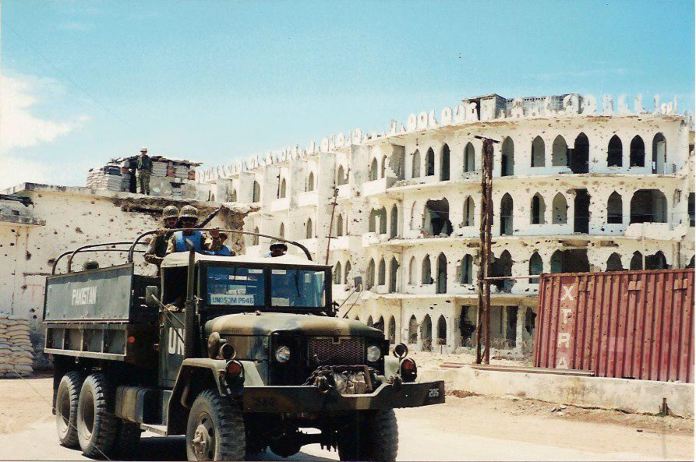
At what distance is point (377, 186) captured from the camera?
52.2 m

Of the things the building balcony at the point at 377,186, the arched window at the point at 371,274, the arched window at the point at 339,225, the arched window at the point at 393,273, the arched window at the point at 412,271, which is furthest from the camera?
the arched window at the point at 339,225

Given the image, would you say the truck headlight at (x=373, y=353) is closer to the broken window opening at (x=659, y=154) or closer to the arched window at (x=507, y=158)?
the broken window opening at (x=659, y=154)

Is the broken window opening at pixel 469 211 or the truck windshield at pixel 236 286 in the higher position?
the broken window opening at pixel 469 211

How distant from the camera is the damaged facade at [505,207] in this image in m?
45.0

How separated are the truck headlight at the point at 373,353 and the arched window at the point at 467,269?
3954 cm

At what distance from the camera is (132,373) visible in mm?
10875

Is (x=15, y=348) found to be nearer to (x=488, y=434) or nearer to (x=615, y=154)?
(x=488, y=434)

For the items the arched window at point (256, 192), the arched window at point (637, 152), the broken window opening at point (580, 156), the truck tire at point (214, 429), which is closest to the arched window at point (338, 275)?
the arched window at point (256, 192)

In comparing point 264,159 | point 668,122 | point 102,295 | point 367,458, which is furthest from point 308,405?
point 264,159

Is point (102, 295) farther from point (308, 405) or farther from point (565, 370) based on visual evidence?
point (565, 370)

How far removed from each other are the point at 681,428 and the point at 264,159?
166ft

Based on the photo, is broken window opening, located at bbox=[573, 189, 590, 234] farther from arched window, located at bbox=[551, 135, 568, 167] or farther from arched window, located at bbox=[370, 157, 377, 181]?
arched window, located at bbox=[370, 157, 377, 181]

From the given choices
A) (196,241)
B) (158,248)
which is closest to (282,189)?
(158,248)

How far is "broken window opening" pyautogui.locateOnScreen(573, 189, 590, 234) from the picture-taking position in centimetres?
4697
